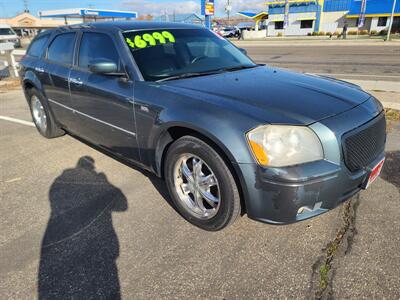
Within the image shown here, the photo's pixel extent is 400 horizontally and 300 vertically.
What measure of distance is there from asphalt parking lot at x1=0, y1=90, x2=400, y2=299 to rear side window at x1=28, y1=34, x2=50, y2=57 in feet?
7.49

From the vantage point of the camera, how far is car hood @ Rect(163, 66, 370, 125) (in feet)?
8.00

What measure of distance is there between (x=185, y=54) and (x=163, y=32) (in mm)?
415

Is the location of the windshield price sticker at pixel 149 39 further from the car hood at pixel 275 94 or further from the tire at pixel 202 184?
the tire at pixel 202 184

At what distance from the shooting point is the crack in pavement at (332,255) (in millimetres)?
2209

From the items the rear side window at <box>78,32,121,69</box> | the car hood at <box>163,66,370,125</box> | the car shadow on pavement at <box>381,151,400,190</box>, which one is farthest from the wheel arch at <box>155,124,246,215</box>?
the car shadow on pavement at <box>381,151,400,190</box>

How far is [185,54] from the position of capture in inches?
141

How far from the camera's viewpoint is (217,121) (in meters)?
2.46

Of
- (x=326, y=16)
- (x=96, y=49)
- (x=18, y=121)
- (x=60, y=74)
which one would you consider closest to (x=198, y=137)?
(x=96, y=49)

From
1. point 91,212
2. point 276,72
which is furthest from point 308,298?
point 276,72

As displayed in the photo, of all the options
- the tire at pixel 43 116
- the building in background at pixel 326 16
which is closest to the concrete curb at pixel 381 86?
the tire at pixel 43 116

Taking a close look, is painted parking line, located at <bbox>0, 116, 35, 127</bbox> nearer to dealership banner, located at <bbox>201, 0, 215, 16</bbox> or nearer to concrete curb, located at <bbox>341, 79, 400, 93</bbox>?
concrete curb, located at <bbox>341, 79, 400, 93</bbox>

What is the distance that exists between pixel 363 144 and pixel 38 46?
Answer: 491cm

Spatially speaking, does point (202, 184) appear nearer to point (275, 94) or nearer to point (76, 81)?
point (275, 94)

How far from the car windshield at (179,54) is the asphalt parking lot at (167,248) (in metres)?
1.28
